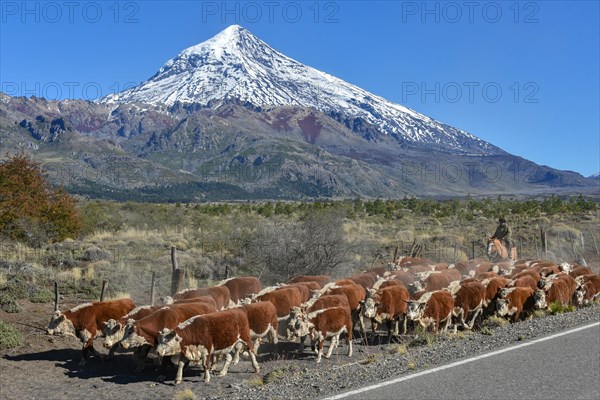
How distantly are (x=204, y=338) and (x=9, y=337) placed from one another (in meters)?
5.58

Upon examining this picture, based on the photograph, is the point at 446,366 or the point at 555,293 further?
the point at 555,293

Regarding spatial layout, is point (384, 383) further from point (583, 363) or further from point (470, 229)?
point (470, 229)

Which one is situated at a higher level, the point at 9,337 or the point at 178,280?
the point at 178,280

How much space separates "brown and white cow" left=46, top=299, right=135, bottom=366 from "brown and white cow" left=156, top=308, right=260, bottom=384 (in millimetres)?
2648

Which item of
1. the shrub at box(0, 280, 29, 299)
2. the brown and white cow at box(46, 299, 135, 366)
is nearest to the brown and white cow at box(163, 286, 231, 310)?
the brown and white cow at box(46, 299, 135, 366)

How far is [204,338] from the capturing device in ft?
39.2

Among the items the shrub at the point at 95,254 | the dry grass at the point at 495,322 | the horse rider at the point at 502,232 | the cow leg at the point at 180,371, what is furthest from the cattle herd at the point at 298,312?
the shrub at the point at 95,254

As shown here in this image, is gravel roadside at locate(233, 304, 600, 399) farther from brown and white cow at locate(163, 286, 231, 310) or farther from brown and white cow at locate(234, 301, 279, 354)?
brown and white cow at locate(163, 286, 231, 310)

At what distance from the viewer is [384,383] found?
27.9 feet

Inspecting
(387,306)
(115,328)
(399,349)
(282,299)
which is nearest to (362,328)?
(387,306)

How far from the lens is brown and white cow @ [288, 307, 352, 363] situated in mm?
12742

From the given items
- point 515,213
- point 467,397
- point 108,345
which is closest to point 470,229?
point 515,213

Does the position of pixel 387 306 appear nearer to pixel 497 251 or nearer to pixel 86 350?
pixel 86 350

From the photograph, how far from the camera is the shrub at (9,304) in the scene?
671 inches
